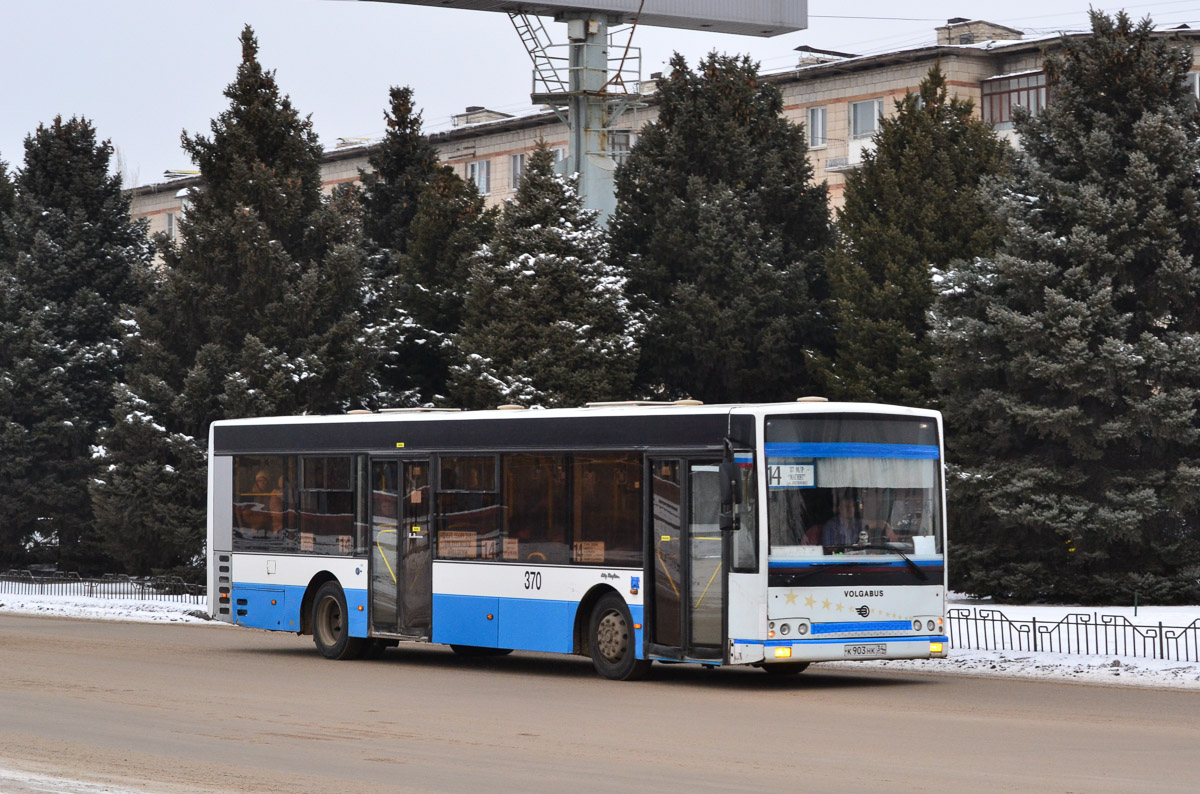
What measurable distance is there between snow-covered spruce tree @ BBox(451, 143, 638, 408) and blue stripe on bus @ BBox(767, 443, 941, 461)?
1717cm

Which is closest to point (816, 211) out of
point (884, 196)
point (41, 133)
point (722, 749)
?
point (884, 196)

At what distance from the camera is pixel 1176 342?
2984cm

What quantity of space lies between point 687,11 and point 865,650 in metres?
30.3

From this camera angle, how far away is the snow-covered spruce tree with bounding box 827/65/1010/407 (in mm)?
34812

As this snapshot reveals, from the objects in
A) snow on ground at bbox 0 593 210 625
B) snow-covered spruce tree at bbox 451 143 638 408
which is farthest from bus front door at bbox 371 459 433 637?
snow-covered spruce tree at bbox 451 143 638 408

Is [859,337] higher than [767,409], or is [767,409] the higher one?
[859,337]

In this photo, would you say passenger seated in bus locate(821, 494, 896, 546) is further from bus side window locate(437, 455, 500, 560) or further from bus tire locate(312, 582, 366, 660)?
bus tire locate(312, 582, 366, 660)

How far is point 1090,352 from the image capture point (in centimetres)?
2944

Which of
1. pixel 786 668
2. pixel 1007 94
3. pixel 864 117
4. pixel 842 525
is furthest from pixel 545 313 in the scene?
pixel 864 117

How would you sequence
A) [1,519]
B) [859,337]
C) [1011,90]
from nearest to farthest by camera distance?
[859,337]
[1,519]
[1011,90]

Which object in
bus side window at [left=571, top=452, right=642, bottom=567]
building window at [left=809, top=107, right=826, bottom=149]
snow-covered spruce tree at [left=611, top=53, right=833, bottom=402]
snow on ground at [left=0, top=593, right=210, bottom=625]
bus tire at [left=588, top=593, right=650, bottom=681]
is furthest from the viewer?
building window at [left=809, top=107, right=826, bottom=149]

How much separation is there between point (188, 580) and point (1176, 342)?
21.2 meters

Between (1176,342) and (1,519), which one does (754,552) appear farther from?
(1,519)

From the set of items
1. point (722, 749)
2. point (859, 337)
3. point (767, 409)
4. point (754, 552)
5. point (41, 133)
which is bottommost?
point (722, 749)
